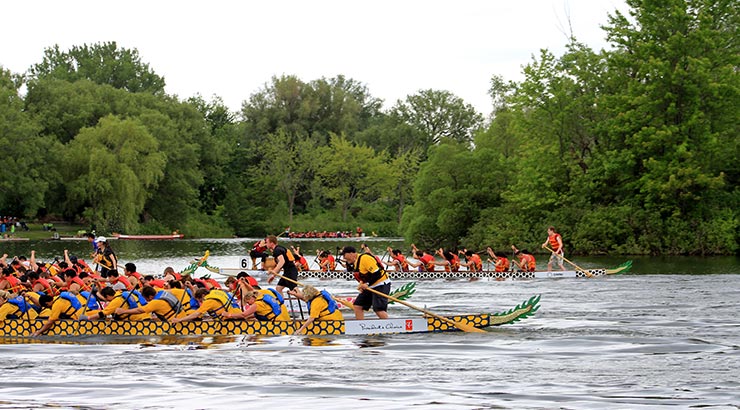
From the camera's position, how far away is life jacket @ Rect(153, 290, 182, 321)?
2002cm

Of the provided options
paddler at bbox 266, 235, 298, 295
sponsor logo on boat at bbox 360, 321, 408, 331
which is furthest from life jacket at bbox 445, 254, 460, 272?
sponsor logo on boat at bbox 360, 321, 408, 331

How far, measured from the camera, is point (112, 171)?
248 ft

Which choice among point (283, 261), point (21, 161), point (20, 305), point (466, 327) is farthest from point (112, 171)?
point (466, 327)

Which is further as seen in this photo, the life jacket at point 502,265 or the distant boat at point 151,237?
the distant boat at point 151,237

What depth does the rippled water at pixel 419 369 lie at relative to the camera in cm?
1412

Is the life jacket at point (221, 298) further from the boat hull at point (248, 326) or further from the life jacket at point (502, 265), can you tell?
the life jacket at point (502, 265)

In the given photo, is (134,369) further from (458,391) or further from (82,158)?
(82,158)

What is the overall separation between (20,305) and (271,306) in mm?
5089

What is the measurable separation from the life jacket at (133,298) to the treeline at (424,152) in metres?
37.5

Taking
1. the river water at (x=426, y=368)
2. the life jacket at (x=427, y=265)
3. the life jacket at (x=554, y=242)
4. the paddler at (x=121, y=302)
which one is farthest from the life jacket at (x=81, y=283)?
the life jacket at (x=554, y=242)

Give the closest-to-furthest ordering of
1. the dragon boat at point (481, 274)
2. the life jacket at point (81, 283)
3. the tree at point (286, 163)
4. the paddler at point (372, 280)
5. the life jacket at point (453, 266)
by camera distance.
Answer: the paddler at point (372, 280)
the life jacket at point (81, 283)
the dragon boat at point (481, 274)
the life jacket at point (453, 266)
the tree at point (286, 163)

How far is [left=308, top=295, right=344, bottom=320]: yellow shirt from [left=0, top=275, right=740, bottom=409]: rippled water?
0.41m

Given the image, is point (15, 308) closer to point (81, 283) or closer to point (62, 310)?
point (62, 310)

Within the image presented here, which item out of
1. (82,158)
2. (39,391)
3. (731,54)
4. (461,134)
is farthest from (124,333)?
(461,134)
